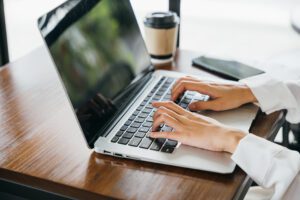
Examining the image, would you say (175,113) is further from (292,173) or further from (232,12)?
(232,12)

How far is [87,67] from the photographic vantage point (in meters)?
0.98

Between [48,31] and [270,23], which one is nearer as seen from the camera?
[48,31]

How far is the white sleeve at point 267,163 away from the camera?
86 cm

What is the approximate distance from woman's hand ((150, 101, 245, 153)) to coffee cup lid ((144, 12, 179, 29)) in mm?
418

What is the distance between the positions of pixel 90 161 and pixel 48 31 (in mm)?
267

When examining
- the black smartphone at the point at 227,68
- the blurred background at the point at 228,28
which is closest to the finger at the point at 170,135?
the black smartphone at the point at 227,68

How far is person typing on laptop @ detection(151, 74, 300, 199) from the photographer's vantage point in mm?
870

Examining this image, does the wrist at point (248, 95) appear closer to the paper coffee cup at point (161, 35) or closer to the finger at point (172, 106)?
the finger at point (172, 106)

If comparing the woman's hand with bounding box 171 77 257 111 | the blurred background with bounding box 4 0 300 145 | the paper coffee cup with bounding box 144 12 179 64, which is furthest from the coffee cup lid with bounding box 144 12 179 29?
the blurred background with bounding box 4 0 300 145

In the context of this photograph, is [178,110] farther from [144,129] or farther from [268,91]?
[268,91]

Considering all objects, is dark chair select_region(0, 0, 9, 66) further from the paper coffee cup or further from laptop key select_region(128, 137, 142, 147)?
laptop key select_region(128, 137, 142, 147)

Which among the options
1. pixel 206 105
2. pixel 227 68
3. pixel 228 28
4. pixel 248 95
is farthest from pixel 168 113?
pixel 228 28

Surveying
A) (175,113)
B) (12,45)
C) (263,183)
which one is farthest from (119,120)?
(12,45)

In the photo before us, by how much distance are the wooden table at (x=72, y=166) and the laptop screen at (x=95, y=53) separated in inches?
3.0
